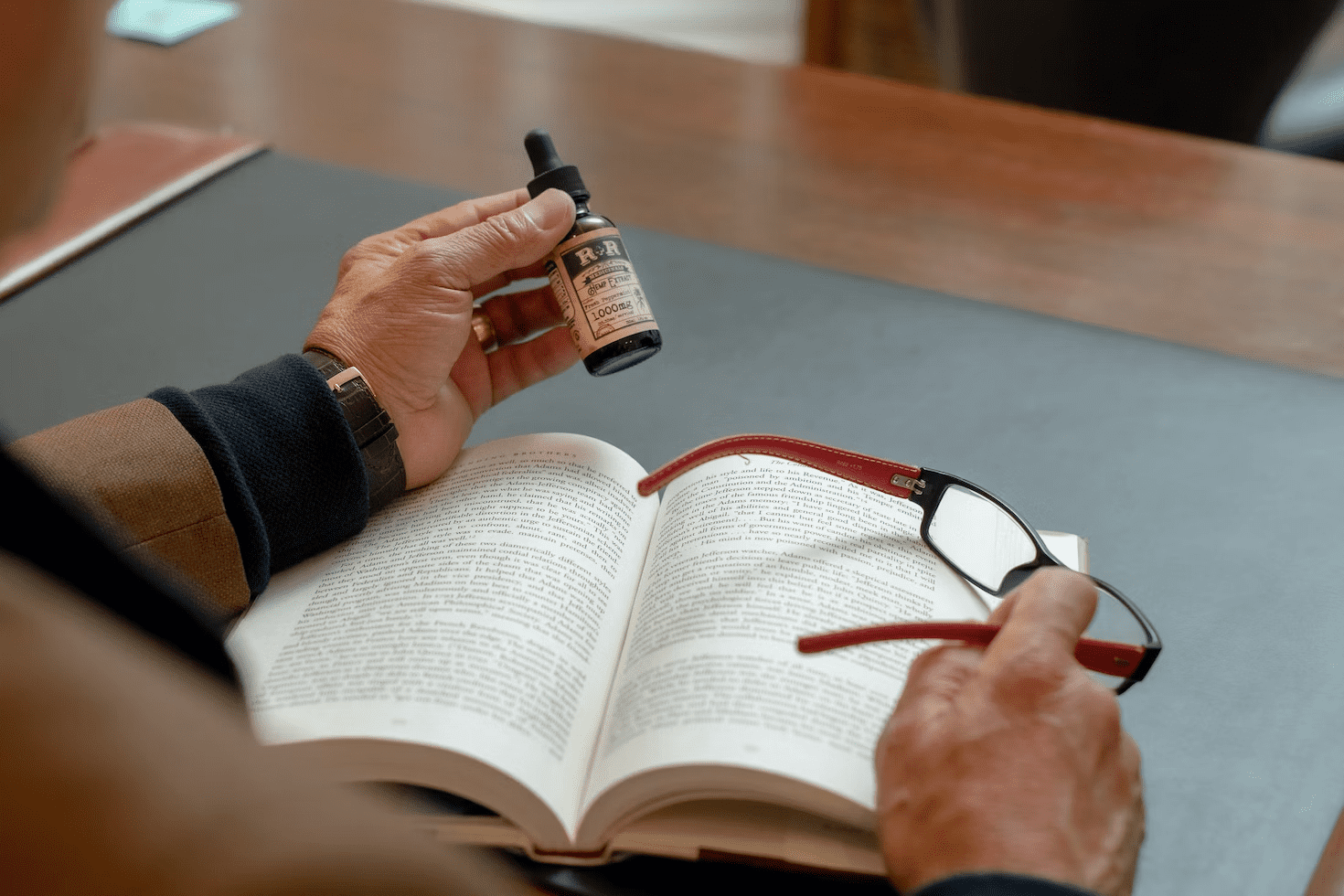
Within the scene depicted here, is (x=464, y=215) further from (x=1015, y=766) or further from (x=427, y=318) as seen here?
(x=1015, y=766)

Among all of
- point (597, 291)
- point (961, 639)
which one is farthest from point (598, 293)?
point (961, 639)

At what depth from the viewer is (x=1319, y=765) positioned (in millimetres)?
667

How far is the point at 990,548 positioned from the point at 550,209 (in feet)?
1.32

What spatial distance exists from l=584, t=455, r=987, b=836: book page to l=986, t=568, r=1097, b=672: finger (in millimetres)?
57

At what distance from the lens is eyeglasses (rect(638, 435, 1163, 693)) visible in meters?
0.73

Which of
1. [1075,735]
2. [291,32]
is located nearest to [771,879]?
[1075,735]

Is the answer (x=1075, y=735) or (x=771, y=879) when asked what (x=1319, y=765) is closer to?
(x=1075, y=735)

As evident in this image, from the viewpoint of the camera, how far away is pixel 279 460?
2.55ft

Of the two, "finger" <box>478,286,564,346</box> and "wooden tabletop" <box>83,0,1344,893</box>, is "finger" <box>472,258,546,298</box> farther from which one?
"wooden tabletop" <box>83,0,1344,893</box>

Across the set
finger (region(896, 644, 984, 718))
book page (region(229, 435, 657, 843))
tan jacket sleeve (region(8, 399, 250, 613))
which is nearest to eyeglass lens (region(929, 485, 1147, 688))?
finger (region(896, 644, 984, 718))

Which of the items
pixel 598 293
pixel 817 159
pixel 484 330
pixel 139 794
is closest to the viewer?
pixel 139 794

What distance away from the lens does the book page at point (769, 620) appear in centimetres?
58

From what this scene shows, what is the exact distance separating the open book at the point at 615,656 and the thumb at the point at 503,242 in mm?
161

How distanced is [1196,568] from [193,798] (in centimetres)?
73
